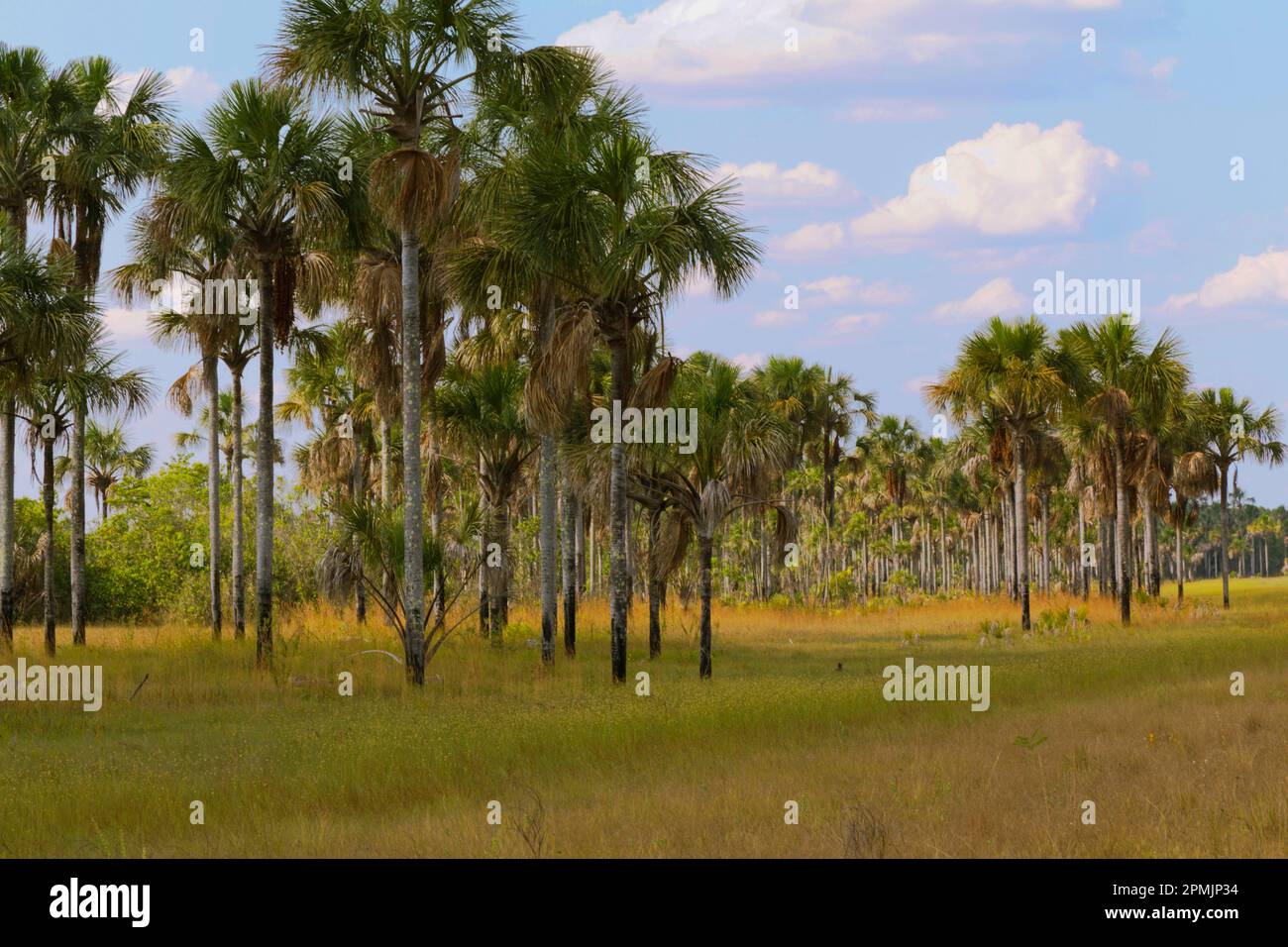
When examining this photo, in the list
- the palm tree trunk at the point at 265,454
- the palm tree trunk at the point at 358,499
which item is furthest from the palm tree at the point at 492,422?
the palm tree trunk at the point at 265,454

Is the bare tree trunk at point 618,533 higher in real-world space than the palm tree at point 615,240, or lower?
lower

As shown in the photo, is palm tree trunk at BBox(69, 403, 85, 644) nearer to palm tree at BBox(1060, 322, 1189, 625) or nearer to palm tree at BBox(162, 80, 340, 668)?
palm tree at BBox(162, 80, 340, 668)

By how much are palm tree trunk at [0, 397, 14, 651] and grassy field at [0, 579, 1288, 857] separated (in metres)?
1.65

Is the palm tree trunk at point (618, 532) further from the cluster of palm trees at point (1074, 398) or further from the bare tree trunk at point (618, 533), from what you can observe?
the cluster of palm trees at point (1074, 398)

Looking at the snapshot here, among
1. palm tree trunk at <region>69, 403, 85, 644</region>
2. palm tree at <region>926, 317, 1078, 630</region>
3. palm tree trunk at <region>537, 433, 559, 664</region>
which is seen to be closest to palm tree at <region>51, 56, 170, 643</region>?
palm tree trunk at <region>69, 403, 85, 644</region>

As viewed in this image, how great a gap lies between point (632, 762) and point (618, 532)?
9.67 m

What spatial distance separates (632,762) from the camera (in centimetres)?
1496

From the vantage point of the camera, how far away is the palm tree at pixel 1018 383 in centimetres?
4088

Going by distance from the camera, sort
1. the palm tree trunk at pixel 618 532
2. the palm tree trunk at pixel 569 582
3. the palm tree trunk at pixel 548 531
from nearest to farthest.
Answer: the palm tree trunk at pixel 618 532
the palm tree trunk at pixel 548 531
the palm tree trunk at pixel 569 582

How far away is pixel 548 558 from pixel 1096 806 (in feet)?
60.2

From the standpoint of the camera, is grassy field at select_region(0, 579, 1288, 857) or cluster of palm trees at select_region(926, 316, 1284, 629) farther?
cluster of palm trees at select_region(926, 316, 1284, 629)

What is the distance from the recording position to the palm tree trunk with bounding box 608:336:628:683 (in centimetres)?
2417

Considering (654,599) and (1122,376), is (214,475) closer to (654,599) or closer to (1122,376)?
(654,599)

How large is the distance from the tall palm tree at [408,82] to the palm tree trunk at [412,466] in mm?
19
